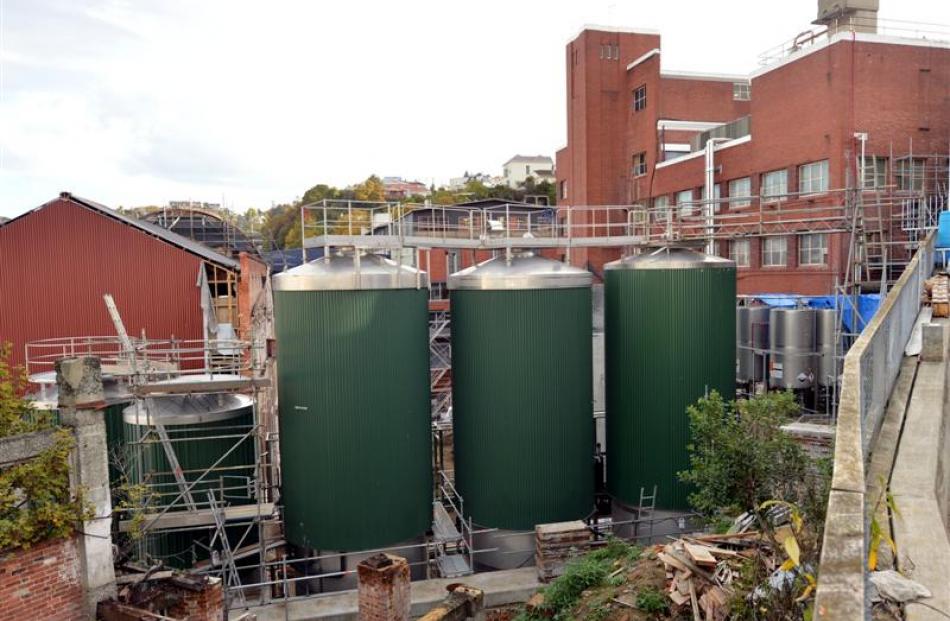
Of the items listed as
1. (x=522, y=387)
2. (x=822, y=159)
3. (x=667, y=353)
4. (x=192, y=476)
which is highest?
(x=822, y=159)

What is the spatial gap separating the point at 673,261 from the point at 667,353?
2014mm

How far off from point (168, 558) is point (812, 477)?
1219cm

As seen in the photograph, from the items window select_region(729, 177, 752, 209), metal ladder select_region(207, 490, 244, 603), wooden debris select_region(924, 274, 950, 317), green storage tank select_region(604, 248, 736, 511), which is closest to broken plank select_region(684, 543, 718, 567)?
green storage tank select_region(604, 248, 736, 511)

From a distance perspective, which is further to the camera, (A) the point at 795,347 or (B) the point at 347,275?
(A) the point at 795,347

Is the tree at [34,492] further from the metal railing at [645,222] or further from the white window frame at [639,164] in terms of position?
the white window frame at [639,164]

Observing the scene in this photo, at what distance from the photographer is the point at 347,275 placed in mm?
13617

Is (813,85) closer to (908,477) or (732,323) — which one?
(732,323)

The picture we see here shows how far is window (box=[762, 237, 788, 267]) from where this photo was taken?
2997 cm

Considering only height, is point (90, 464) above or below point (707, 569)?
above

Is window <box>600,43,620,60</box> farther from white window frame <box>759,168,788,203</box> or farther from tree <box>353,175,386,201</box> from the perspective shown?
tree <box>353,175,386,201</box>

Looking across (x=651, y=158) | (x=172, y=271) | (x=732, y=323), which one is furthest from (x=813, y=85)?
(x=172, y=271)

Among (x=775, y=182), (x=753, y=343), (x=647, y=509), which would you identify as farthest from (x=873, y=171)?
(x=647, y=509)

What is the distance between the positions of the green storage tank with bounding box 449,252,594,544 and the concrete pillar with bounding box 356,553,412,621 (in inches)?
144

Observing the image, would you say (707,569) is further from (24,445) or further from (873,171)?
(873,171)
